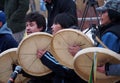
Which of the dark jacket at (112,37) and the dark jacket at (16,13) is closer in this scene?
the dark jacket at (112,37)

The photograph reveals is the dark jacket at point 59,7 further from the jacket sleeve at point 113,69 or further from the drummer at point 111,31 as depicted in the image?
the jacket sleeve at point 113,69

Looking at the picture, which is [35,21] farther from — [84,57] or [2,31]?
[84,57]

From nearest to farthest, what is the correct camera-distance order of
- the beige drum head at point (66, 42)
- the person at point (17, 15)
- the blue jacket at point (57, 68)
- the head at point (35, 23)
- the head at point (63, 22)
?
the beige drum head at point (66, 42) < the blue jacket at point (57, 68) < the head at point (63, 22) < the head at point (35, 23) < the person at point (17, 15)

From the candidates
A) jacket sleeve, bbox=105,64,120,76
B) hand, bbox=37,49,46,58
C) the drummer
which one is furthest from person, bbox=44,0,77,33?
jacket sleeve, bbox=105,64,120,76

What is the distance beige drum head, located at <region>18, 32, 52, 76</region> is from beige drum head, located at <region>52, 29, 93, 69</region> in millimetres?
174

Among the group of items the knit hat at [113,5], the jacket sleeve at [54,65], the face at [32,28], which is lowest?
the jacket sleeve at [54,65]

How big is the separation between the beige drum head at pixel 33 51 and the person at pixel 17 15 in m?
2.19

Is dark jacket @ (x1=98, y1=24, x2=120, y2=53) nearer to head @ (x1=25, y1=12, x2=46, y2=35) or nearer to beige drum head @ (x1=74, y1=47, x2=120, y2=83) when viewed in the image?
beige drum head @ (x1=74, y1=47, x2=120, y2=83)

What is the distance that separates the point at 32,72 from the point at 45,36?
15.9 inches

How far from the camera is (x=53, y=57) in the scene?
3.90 metres

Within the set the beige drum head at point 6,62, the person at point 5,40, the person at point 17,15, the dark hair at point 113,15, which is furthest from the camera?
the person at point 17,15

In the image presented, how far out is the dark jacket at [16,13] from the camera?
621 cm

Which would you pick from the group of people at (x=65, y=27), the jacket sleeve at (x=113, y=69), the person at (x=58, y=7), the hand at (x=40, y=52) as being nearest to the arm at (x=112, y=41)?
the group of people at (x=65, y=27)

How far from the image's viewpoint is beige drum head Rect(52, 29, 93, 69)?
12.2 feet
